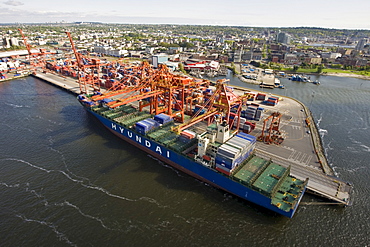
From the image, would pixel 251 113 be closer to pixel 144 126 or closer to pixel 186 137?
pixel 186 137

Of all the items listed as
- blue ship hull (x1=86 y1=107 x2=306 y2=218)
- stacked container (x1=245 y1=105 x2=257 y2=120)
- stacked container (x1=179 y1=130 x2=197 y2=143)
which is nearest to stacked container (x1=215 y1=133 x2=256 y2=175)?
blue ship hull (x1=86 y1=107 x2=306 y2=218)

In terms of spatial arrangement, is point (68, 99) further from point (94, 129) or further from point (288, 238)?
point (288, 238)

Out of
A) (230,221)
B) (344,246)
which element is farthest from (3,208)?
(344,246)

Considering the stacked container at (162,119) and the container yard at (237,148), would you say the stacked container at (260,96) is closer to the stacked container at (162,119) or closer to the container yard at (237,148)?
the container yard at (237,148)

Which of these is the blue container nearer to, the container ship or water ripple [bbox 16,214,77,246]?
the container ship

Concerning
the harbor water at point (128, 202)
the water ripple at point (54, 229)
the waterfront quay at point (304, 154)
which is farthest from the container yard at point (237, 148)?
the water ripple at point (54, 229)

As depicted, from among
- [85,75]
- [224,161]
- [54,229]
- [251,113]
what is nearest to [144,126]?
[224,161]
